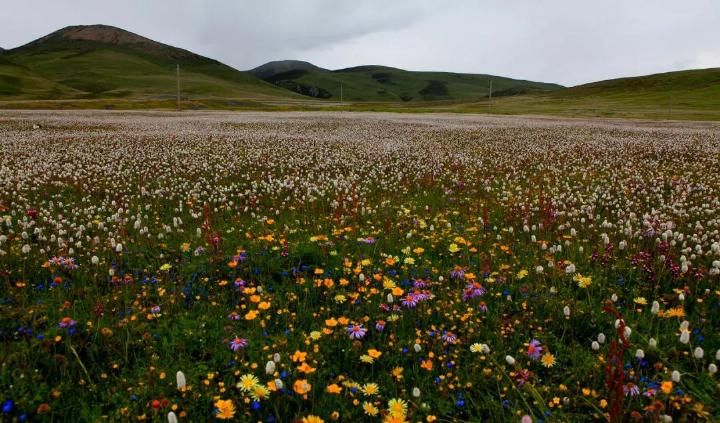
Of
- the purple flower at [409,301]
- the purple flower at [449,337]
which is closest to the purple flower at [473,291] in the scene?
the purple flower at [409,301]

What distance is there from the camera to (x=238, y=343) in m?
3.95

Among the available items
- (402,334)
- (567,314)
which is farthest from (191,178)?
(567,314)

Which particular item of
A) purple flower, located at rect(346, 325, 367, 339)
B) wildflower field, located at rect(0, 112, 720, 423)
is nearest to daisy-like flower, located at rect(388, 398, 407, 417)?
wildflower field, located at rect(0, 112, 720, 423)

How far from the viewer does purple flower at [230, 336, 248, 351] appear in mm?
3876

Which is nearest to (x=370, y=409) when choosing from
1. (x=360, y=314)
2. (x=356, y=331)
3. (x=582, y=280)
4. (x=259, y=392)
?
(x=259, y=392)

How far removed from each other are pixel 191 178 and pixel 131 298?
7.87 meters

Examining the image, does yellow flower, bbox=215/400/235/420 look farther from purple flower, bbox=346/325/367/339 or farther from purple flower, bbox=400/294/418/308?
purple flower, bbox=400/294/418/308

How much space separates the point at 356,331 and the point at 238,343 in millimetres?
1100

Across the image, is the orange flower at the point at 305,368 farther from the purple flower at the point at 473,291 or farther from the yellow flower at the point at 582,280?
the yellow flower at the point at 582,280

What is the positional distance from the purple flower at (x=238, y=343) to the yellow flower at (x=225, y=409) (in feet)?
2.16

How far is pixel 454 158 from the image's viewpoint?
1688cm

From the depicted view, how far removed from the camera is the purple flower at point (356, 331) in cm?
418

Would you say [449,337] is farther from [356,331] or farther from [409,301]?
[356,331]

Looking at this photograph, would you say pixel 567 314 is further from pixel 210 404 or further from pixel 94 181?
pixel 94 181
